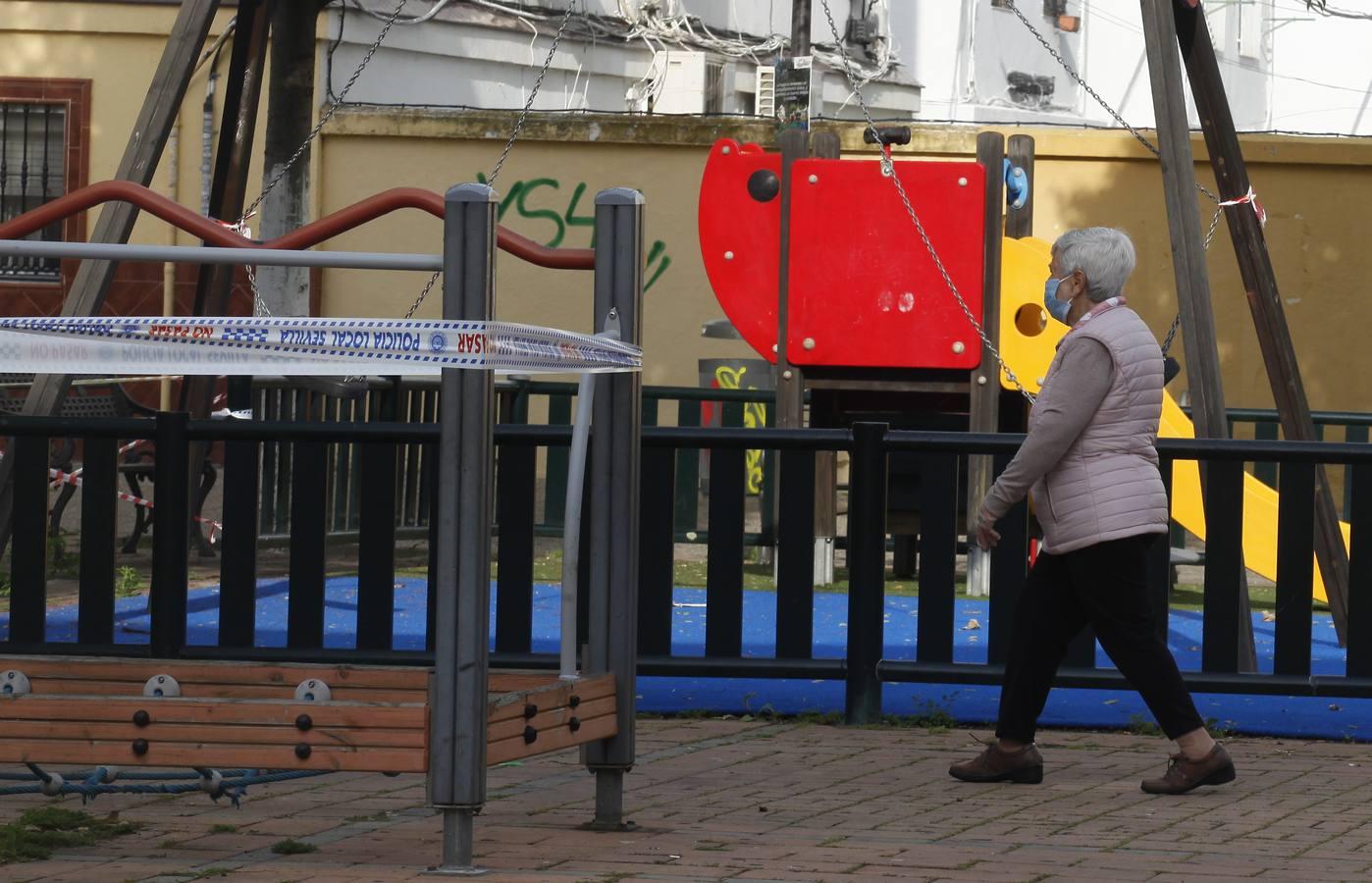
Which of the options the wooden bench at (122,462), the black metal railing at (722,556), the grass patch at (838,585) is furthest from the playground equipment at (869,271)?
the wooden bench at (122,462)

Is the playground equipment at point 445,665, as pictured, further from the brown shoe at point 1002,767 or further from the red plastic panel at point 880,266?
the red plastic panel at point 880,266

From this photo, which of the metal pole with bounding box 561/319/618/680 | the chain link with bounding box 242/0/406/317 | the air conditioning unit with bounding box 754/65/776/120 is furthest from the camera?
the air conditioning unit with bounding box 754/65/776/120

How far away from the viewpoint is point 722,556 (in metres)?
7.71

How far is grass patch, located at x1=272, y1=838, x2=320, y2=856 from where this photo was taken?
522 cm

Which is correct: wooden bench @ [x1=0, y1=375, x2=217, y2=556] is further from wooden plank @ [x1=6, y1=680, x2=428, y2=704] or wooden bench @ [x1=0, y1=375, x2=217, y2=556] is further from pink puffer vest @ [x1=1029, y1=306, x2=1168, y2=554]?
pink puffer vest @ [x1=1029, y1=306, x2=1168, y2=554]

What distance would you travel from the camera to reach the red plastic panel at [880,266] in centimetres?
1124

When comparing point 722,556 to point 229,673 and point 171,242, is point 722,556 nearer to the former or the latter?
point 229,673

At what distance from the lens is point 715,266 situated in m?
12.0

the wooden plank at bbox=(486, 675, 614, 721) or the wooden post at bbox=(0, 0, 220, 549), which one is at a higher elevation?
the wooden post at bbox=(0, 0, 220, 549)

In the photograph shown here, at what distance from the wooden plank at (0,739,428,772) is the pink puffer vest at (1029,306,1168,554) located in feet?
7.62

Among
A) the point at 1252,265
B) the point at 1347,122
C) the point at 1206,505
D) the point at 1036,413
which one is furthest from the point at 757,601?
the point at 1347,122

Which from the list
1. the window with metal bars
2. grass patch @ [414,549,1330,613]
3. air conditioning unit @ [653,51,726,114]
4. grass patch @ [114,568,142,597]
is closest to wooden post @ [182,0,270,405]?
grass patch @ [114,568,142,597]

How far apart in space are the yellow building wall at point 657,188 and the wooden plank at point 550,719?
42.3 feet

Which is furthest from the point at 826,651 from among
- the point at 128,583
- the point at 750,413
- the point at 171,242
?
the point at 171,242
